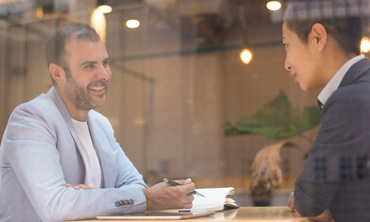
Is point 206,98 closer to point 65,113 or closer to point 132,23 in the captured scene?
point 132,23

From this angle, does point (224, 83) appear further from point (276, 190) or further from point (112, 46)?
point (112, 46)

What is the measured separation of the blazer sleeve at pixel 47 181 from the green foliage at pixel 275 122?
2205 mm

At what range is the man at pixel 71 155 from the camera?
0.79 meters

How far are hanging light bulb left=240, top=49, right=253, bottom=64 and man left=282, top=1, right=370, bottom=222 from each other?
18.6 ft

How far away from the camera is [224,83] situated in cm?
620

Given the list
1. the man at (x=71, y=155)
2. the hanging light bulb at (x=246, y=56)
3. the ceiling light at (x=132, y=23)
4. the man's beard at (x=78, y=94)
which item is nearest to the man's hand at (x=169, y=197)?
the man at (x=71, y=155)

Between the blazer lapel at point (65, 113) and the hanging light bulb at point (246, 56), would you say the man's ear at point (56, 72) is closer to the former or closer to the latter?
the blazer lapel at point (65, 113)

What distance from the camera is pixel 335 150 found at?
643 mm

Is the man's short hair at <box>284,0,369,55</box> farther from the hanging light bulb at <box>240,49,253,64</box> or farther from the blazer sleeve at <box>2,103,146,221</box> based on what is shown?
the hanging light bulb at <box>240,49,253,64</box>

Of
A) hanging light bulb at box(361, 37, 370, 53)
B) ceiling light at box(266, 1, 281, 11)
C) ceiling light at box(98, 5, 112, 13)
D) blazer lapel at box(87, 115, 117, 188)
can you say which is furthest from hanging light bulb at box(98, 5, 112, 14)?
hanging light bulb at box(361, 37, 370, 53)

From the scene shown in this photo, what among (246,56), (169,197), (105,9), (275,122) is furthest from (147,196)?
(246,56)

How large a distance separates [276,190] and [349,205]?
2.17 meters

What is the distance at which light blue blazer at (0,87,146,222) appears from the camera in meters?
0.78

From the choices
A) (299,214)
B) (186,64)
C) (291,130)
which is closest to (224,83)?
(186,64)
